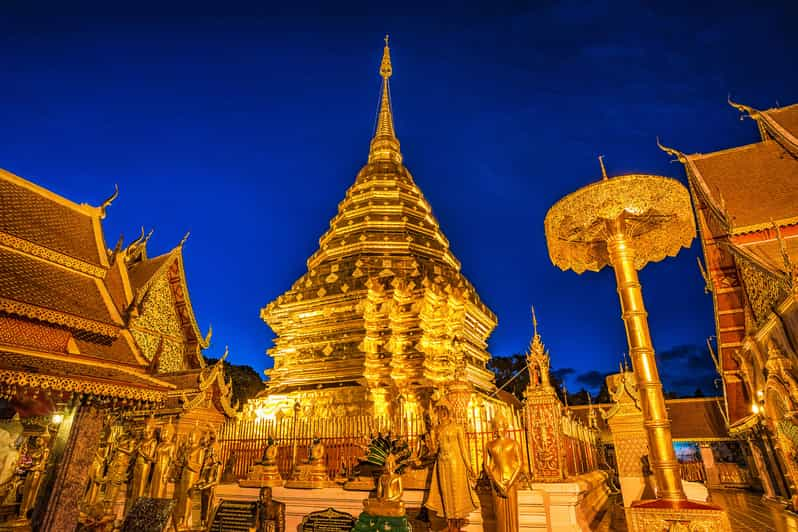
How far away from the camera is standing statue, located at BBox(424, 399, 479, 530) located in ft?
16.9

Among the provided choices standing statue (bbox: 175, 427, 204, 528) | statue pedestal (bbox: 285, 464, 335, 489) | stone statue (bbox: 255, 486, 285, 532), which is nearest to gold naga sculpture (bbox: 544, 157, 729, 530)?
statue pedestal (bbox: 285, 464, 335, 489)

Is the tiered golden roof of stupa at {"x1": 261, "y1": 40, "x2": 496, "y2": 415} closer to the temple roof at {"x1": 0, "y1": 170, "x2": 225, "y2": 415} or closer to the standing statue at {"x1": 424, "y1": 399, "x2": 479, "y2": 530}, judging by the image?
the temple roof at {"x1": 0, "y1": 170, "x2": 225, "y2": 415}

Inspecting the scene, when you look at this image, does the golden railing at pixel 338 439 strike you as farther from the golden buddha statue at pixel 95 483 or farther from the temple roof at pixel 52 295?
the temple roof at pixel 52 295

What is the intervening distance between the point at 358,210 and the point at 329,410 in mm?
7676

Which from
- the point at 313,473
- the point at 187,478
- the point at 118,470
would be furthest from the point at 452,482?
the point at 118,470

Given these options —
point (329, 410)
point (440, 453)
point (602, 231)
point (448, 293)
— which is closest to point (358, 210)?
point (448, 293)

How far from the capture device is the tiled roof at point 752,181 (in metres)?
9.77

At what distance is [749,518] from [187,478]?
976cm

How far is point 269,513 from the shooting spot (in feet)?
21.1

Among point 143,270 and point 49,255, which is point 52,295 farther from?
point 143,270

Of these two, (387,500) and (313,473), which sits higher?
(313,473)

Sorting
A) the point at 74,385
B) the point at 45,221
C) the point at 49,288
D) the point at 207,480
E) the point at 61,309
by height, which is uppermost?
the point at 45,221

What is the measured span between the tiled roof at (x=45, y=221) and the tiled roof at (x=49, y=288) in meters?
0.42

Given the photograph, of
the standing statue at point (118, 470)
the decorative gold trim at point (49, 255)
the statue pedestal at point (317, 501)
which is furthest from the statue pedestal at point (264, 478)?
the decorative gold trim at point (49, 255)
